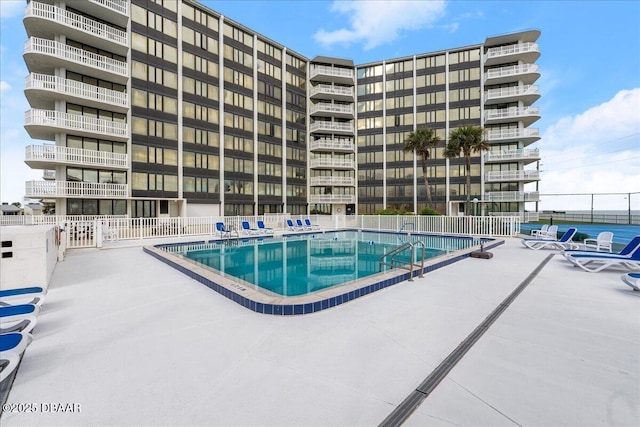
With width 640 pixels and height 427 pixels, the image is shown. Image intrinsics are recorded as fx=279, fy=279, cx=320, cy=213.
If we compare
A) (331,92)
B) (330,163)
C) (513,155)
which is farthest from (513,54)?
(330,163)

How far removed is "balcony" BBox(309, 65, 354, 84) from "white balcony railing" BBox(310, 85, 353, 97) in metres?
1.30

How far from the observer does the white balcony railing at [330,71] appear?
123 feet

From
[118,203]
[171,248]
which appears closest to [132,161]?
[118,203]

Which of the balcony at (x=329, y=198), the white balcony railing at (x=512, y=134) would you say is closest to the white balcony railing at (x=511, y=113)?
the white balcony railing at (x=512, y=134)

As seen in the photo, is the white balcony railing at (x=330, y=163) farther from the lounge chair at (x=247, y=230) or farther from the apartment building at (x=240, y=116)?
the lounge chair at (x=247, y=230)

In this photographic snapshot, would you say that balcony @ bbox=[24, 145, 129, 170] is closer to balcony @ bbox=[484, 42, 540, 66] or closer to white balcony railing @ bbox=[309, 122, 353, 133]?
white balcony railing @ bbox=[309, 122, 353, 133]

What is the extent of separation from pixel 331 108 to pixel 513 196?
24.8m

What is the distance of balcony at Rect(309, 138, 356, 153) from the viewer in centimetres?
3766

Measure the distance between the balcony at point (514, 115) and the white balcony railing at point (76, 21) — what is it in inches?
1493

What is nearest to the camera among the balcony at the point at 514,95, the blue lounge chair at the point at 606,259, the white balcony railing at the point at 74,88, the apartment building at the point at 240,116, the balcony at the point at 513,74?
the blue lounge chair at the point at 606,259

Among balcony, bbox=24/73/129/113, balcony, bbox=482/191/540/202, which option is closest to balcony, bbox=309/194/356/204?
balcony, bbox=482/191/540/202

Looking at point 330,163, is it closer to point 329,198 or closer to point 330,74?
point 329,198

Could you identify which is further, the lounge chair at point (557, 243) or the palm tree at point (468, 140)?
the palm tree at point (468, 140)

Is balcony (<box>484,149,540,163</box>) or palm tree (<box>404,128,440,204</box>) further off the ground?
palm tree (<box>404,128,440,204</box>)
